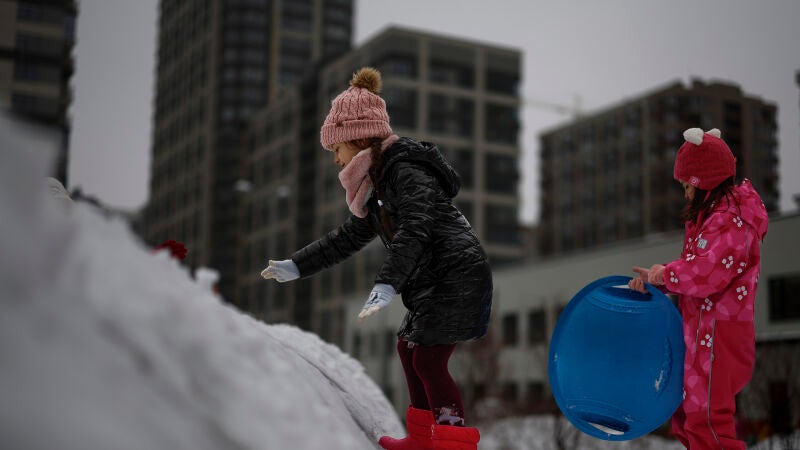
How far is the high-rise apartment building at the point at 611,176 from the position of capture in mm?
56125

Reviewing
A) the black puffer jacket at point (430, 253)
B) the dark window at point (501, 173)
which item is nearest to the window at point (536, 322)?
the black puffer jacket at point (430, 253)

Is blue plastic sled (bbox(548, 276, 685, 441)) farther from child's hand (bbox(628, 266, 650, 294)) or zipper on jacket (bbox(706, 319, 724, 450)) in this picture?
zipper on jacket (bbox(706, 319, 724, 450))

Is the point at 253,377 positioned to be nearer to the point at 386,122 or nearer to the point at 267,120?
the point at 386,122

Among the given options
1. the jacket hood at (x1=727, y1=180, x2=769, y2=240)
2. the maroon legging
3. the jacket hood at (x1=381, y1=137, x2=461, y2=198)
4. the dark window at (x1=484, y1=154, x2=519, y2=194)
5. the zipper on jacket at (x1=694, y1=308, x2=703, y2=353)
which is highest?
the dark window at (x1=484, y1=154, x2=519, y2=194)

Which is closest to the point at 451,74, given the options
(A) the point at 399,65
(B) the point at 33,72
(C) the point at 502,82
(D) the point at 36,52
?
(A) the point at 399,65

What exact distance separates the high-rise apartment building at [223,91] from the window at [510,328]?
50.7m

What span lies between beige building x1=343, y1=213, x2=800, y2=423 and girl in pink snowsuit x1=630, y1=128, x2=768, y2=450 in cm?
138

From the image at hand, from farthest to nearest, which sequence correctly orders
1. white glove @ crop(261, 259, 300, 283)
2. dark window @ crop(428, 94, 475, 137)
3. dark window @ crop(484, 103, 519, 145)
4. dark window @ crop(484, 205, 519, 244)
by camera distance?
dark window @ crop(484, 103, 519, 145)
dark window @ crop(428, 94, 475, 137)
dark window @ crop(484, 205, 519, 244)
white glove @ crop(261, 259, 300, 283)

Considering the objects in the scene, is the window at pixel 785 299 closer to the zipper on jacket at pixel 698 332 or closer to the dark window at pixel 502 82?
the zipper on jacket at pixel 698 332

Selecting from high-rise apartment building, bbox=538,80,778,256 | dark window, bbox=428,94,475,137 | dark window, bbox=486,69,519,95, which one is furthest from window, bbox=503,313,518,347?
dark window, bbox=486,69,519,95

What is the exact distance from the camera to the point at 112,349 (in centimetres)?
143

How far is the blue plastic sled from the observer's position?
132 inches

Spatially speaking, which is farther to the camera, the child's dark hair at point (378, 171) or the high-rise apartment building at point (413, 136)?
the high-rise apartment building at point (413, 136)

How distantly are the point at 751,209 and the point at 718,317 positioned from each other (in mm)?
474
